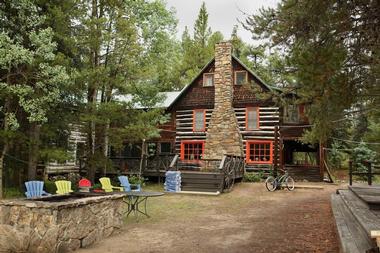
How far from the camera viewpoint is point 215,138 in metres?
21.8

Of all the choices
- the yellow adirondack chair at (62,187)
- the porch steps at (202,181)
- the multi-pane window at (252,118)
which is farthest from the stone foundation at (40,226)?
the multi-pane window at (252,118)

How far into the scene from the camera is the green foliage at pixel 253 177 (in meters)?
21.5

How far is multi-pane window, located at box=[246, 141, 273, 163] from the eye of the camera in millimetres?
22422

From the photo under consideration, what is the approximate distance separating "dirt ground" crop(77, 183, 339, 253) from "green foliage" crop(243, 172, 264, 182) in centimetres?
720

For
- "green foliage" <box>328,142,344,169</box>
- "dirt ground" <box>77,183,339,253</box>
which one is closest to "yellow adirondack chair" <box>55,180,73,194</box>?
"dirt ground" <box>77,183,339,253</box>

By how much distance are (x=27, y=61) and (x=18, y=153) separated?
551 cm

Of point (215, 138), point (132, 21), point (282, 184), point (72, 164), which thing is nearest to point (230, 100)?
point (215, 138)

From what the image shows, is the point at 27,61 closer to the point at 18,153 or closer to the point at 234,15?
the point at 18,153

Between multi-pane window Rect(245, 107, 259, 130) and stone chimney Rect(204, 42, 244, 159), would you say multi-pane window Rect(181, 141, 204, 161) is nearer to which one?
stone chimney Rect(204, 42, 244, 159)

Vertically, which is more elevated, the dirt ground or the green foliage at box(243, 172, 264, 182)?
the green foliage at box(243, 172, 264, 182)

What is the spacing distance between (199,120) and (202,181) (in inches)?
310

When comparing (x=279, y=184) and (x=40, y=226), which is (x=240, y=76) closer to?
(x=279, y=184)

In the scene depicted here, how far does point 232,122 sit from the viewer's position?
21.9m

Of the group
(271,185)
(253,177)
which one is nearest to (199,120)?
(253,177)
